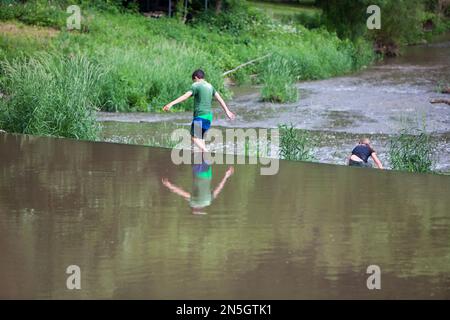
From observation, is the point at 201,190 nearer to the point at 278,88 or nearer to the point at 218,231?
the point at 218,231

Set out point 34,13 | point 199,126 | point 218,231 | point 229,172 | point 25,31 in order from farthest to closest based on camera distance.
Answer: point 34,13
point 25,31
point 199,126
point 229,172
point 218,231

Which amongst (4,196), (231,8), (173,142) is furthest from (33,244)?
(231,8)

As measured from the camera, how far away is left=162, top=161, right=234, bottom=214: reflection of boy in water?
417 inches

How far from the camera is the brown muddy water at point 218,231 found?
7.77m

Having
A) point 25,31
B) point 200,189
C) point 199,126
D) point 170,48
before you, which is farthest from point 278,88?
point 200,189

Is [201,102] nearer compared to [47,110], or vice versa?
[201,102]

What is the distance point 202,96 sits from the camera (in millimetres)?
14742

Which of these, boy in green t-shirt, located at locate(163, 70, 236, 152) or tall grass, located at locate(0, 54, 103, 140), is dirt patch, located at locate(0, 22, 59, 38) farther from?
boy in green t-shirt, located at locate(163, 70, 236, 152)

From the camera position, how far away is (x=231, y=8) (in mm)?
44938

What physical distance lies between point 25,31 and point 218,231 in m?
25.5

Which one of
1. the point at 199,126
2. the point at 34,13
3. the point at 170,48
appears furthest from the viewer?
the point at 34,13

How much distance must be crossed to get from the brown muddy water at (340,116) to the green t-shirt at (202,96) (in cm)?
387
